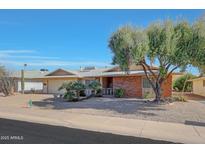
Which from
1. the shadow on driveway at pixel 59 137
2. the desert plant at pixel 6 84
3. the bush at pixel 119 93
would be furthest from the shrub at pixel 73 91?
the shadow on driveway at pixel 59 137

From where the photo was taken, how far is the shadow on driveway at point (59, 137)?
901cm

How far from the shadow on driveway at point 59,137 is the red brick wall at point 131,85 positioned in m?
18.2

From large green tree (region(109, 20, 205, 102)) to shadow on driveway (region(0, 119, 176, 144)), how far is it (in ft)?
31.1

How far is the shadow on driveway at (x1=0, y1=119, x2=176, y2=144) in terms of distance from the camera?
9.01 meters

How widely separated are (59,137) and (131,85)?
20391mm

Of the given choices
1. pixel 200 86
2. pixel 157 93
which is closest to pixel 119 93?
pixel 157 93

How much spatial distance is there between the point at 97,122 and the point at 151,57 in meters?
8.60

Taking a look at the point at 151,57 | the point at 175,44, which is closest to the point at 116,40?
the point at 151,57

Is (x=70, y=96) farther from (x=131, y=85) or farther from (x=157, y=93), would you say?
(x=157, y=93)

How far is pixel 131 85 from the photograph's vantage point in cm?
2953

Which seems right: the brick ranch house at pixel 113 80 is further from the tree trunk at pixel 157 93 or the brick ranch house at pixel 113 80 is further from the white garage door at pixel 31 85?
the tree trunk at pixel 157 93

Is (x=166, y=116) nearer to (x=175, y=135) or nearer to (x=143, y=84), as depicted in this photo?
(x=175, y=135)

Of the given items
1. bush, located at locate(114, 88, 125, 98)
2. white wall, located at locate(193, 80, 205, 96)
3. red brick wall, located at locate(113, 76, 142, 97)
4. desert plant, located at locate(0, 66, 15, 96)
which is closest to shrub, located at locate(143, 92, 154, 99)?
red brick wall, located at locate(113, 76, 142, 97)

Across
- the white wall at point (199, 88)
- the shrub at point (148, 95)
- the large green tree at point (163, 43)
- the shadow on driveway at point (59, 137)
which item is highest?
the large green tree at point (163, 43)
